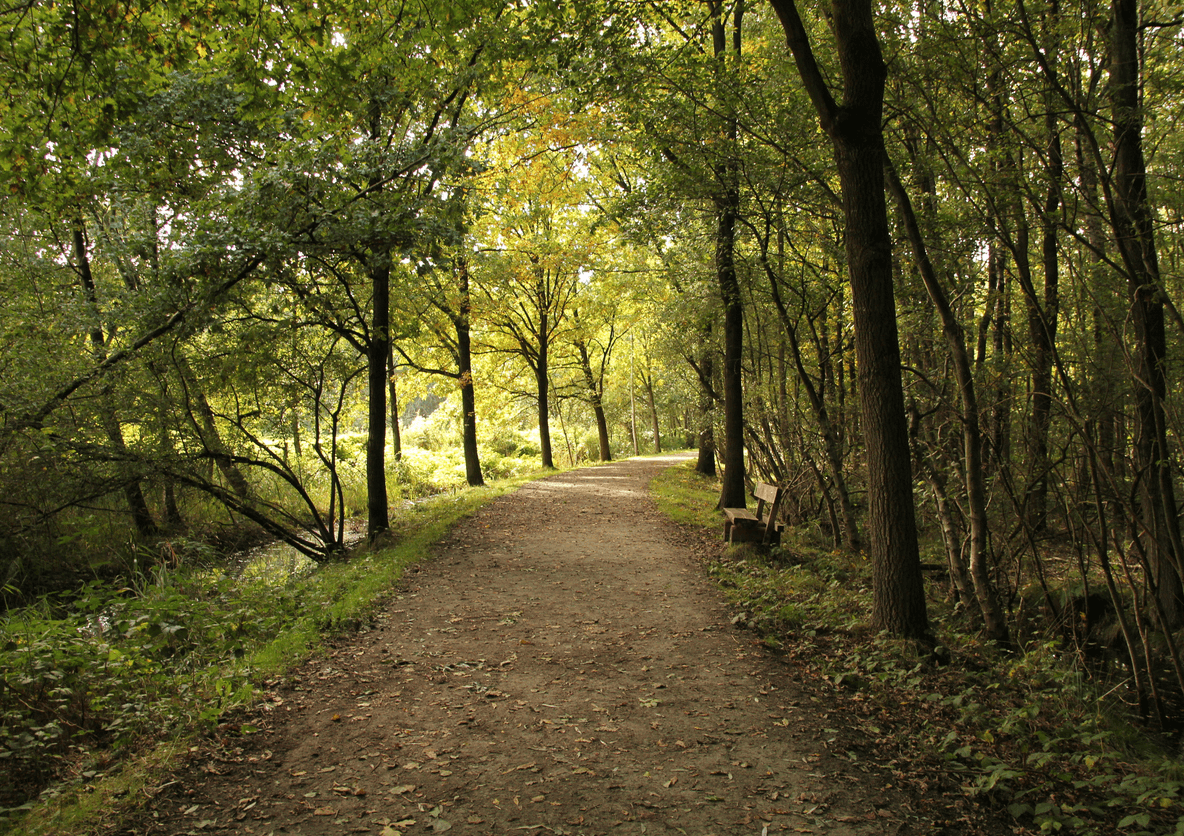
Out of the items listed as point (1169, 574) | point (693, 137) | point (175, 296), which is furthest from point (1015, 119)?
point (175, 296)

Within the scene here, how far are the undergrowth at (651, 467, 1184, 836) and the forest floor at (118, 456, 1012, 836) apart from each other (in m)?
0.16

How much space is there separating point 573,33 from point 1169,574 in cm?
735

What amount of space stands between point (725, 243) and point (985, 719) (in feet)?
24.4

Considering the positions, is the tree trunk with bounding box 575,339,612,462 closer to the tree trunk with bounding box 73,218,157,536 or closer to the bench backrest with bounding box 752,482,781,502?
the tree trunk with bounding box 73,218,157,536

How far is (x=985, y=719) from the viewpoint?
4.03 metres

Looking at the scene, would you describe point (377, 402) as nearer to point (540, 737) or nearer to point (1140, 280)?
point (540, 737)

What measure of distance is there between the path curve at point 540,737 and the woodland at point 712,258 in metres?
1.26

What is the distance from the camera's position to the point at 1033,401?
656 cm

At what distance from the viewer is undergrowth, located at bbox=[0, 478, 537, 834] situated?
3.38 m

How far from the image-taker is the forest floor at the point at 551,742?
3.28 metres

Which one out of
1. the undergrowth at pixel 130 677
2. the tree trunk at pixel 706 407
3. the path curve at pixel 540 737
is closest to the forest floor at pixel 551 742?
the path curve at pixel 540 737

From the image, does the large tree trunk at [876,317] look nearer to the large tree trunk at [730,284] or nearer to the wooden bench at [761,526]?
the large tree trunk at [730,284]

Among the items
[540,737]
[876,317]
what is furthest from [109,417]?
[876,317]

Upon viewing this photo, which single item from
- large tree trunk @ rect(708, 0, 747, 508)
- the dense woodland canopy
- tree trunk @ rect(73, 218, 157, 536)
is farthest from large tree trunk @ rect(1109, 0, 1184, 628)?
tree trunk @ rect(73, 218, 157, 536)
